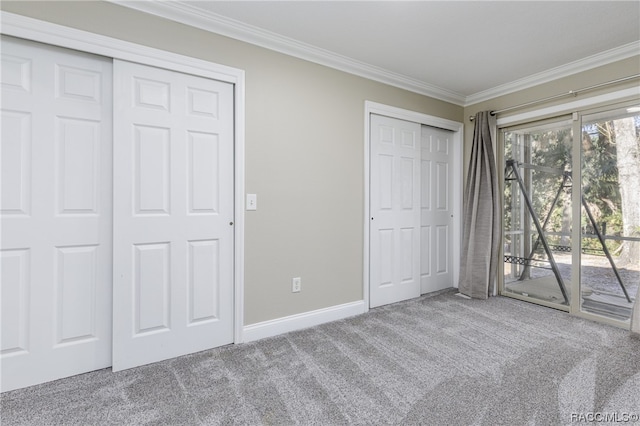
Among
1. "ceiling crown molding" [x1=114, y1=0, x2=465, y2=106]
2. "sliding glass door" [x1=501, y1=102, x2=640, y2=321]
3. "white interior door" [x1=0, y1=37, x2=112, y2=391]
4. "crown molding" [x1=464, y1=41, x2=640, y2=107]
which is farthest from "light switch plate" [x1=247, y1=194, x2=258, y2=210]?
"crown molding" [x1=464, y1=41, x2=640, y2=107]

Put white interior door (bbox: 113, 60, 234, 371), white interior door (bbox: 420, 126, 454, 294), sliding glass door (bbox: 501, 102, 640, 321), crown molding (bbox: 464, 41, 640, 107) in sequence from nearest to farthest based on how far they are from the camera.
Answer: white interior door (bbox: 113, 60, 234, 371), crown molding (bbox: 464, 41, 640, 107), sliding glass door (bbox: 501, 102, 640, 321), white interior door (bbox: 420, 126, 454, 294)

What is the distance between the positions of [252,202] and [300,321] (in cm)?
108

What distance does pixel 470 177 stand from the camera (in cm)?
357

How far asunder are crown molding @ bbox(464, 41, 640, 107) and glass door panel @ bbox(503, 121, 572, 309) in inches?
17.9

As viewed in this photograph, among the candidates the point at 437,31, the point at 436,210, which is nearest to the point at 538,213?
the point at 436,210

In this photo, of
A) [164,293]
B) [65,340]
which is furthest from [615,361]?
[65,340]

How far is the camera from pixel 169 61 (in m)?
2.03

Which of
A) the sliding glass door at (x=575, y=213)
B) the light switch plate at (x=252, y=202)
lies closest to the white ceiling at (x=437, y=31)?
the sliding glass door at (x=575, y=213)

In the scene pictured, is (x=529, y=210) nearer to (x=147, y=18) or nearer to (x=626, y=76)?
(x=626, y=76)

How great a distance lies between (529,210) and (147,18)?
3.87 metres

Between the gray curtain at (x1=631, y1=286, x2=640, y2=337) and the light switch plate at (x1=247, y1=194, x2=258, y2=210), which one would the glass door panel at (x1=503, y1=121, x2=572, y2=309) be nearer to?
the gray curtain at (x1=631, y1=286, x2=640, y2=337)

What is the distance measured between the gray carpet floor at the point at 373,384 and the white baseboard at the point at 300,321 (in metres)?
0.07

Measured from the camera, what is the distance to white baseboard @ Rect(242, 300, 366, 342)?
2359 mm

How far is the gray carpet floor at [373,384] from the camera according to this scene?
1518 millimetres
